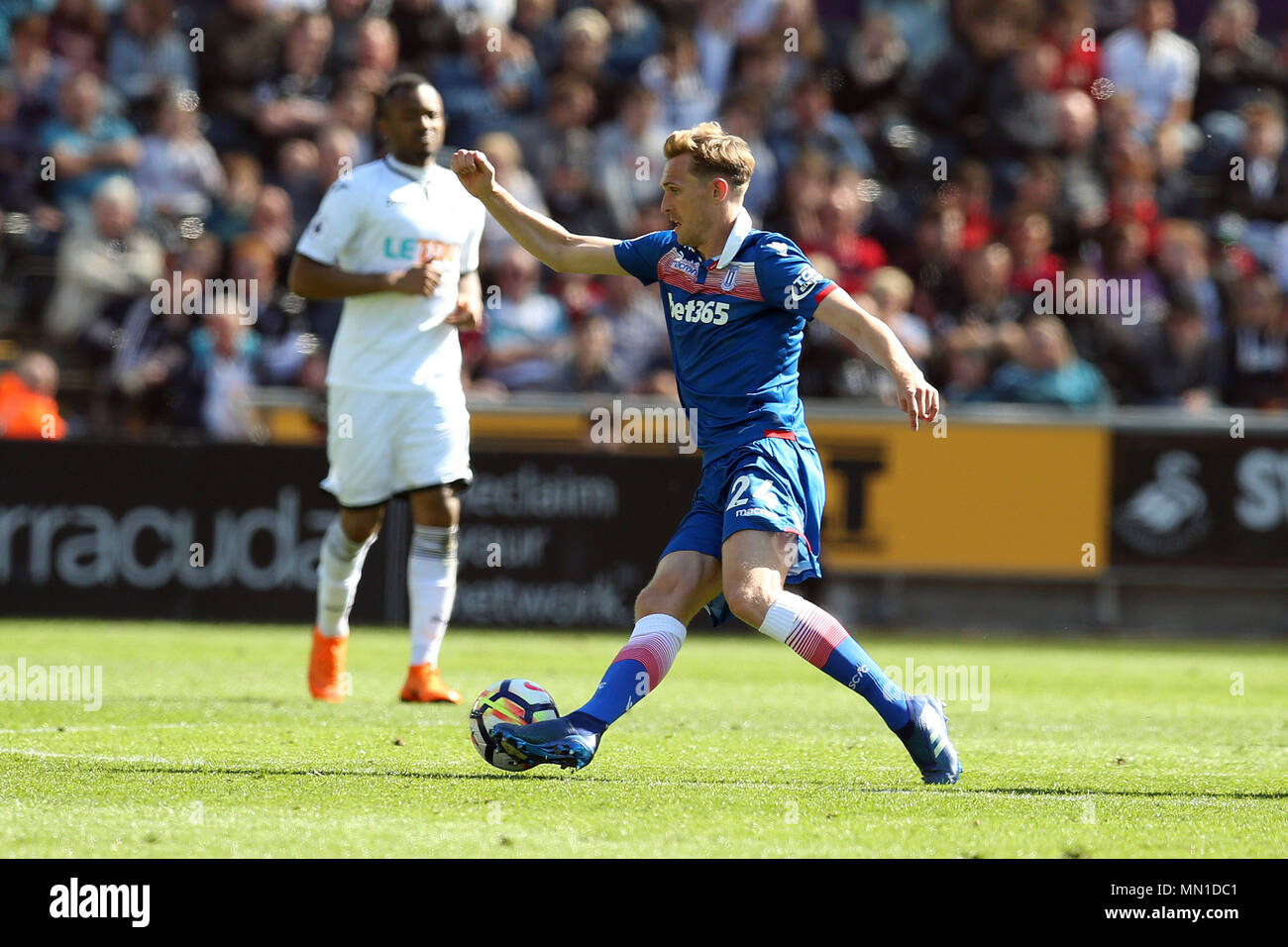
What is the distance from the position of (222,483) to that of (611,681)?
26.5ft

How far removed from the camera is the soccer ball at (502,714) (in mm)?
6051

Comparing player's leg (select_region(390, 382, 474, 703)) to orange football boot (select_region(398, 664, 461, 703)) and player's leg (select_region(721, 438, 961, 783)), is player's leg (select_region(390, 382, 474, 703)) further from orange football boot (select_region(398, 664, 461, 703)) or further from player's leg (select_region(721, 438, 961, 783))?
player's leg (select_region(721, 438, 961, 783))

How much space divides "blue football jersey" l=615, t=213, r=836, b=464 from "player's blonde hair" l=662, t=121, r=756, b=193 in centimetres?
18

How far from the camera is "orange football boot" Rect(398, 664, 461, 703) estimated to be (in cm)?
862

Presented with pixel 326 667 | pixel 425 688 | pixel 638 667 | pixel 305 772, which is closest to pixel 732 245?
pixel 638 667

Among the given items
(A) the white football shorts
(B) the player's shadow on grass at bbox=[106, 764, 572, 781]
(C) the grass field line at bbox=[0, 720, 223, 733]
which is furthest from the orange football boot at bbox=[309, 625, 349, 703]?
(B) the player's shadow on grass at bbox=[106, 764, 572, 781]

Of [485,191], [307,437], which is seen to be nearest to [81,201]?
[307,437]

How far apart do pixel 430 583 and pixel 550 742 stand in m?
2.94

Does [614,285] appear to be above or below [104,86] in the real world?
below

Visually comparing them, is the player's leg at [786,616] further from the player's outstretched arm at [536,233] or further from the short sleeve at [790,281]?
the player's outstretched arm at [536,233]

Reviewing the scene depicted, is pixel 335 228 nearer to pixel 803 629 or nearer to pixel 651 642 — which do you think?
pixel 651 642

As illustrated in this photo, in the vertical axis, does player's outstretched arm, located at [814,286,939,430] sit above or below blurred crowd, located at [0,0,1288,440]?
below

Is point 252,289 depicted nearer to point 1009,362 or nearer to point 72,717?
point 1009,362

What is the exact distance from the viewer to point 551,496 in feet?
45.9
